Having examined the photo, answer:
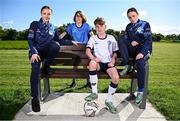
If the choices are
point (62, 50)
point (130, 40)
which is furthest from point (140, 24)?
point (62, 50)

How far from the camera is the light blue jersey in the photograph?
8.72m

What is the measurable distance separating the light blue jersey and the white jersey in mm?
1974

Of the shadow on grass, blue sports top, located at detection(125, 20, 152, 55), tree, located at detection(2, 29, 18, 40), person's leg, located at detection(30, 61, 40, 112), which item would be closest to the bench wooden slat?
person's leg, located at detection(30, 61, 40, 112)

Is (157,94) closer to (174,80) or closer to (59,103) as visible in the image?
(59,103)

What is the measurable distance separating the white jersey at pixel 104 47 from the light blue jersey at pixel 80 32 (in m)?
1.97

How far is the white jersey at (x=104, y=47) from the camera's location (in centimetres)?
668

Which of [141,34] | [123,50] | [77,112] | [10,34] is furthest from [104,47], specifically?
[10,34]

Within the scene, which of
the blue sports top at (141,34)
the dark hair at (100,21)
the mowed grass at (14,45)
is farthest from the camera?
the mowed grass at (14,45)

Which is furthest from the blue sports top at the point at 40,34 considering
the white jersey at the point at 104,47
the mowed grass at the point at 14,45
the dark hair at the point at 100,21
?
the mowed grass at the point at 14,45

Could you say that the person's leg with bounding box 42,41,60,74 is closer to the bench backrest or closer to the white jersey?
the bench backrest

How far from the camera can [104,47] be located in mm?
6680

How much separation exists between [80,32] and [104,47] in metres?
2.13

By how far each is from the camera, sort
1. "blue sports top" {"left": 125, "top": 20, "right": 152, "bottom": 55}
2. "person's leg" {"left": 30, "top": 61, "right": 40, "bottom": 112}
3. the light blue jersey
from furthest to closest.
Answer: the light blue jersey, "blue sports top" {"left": 125, "top": 20, "right": 152, "bottom": 55}, "person's leg" {"left": 30, "top": 61, "right": 40, "bottom": 112}

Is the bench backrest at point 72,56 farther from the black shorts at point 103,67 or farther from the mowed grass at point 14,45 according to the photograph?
the mowed grass at point 14,45
